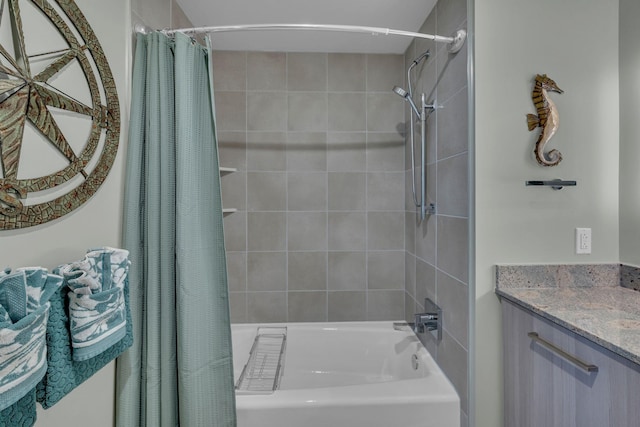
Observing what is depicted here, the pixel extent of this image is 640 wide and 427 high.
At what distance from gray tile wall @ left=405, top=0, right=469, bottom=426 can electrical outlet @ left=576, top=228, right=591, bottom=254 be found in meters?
0.46

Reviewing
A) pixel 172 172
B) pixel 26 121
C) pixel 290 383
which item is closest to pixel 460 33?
pixel 172 172

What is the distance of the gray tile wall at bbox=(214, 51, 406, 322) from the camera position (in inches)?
93.0

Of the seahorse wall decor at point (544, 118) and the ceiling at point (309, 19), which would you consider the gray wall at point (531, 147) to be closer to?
the seahorse wall decor at point (544, 118)

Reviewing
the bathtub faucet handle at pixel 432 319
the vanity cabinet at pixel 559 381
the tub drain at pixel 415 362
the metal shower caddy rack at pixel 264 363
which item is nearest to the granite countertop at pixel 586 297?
the vanity cabinet at pixel 559 381

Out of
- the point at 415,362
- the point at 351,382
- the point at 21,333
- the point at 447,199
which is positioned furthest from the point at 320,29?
the point at 351,382

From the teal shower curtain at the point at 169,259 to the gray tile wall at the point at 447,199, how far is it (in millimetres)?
1016

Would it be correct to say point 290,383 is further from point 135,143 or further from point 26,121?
point 26,121

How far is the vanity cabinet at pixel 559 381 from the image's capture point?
871mm

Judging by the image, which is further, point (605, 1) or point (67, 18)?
point (605, 1)

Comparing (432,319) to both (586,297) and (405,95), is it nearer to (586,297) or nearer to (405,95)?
(586,297)

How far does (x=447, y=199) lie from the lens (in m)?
1.68

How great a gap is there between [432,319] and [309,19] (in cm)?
184

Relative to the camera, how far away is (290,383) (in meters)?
2.19

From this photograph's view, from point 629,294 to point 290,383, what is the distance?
1.82m
